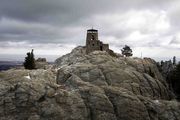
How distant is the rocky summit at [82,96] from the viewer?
76812 millimetres

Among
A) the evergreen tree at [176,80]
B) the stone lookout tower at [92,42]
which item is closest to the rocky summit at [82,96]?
the evergreen tree at [176,80]

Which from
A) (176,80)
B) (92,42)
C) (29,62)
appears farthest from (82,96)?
(176,80)

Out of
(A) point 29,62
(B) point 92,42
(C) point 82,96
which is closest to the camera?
(C) point 82,96

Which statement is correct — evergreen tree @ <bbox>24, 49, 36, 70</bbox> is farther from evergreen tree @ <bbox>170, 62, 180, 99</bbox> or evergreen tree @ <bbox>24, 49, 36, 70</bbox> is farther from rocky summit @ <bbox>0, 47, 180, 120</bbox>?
evergreen tree @ <bbox>170, 62, 180, 99</bbox>

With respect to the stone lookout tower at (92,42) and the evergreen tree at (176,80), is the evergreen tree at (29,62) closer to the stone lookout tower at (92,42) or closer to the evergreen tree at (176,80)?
the stone lookout tower at (92,42)

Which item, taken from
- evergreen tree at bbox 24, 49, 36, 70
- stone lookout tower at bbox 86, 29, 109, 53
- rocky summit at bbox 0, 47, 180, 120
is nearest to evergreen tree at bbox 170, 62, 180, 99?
rocky summit at bbox 0, 47, 180, 120

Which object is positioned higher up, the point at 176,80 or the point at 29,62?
the point at 29,62

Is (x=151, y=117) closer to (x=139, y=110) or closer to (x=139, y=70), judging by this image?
(x=139, y=110)

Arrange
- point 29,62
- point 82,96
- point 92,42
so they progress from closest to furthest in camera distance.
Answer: point 82,96 → point 29,62 → point 92,42

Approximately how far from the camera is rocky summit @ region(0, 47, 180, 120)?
7681 cm

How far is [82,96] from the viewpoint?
81562mm

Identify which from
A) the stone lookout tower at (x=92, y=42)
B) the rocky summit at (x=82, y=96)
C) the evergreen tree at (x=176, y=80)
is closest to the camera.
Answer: the rocky summit at (x=82, y=96)

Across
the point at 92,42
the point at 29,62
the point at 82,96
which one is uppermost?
the point at 92,42

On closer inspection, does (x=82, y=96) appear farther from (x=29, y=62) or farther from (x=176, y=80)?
(x=176, y=80)
